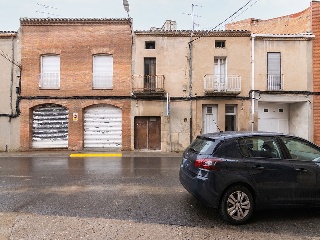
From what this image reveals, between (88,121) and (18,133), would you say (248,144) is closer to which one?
(88,121)

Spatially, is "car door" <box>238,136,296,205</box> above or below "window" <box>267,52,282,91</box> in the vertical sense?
below

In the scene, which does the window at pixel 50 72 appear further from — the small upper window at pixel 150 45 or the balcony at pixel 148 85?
the small upper window at pixel 150 45

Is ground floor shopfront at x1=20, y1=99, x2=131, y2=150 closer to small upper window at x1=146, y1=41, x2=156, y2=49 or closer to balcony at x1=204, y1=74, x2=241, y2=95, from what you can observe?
small upper window at x1=146, y1=41, x2=156, y2=49

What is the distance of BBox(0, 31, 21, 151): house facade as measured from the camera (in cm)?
1733

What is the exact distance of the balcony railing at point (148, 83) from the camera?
17359mm

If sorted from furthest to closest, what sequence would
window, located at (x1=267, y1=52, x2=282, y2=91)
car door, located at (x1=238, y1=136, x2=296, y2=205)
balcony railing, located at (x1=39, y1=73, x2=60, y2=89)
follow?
window, located at (x1=267, y1=52, x2=282, y2=91), balcony railing, located at (x1=39, y1=73, x2=60, y2=89), car door, located at (x1=238, y1=136, x2=296, y2=205)

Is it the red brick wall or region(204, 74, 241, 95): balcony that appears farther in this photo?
the red brick wall

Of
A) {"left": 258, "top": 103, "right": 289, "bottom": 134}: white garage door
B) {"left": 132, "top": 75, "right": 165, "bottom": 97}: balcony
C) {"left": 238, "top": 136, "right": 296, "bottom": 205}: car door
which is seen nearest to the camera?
{"left": 238, "top": 136, "right": 296, "bottom": 205}: car door

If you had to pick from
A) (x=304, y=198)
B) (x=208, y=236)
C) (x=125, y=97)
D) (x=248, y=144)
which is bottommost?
(x=208, y=236)

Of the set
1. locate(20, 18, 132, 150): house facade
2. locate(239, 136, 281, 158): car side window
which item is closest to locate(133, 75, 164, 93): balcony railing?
locate(20, 18, 132, 150): house facade

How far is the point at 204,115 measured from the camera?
17953 mm

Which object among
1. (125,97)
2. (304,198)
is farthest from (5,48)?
(304,198)

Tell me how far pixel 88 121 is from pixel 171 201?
12.8 metres

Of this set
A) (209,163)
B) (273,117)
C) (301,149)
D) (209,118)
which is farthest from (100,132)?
(301,149)
